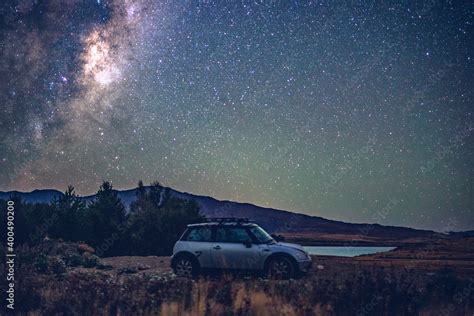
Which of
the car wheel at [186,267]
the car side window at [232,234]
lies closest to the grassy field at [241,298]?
the car side window at [232,234]

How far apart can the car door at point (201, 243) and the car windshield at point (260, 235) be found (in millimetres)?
1418

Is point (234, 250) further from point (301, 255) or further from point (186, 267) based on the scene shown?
point (301, 255)

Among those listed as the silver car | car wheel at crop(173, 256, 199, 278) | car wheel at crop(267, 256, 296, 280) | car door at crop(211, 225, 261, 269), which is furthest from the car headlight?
car wheel at crop(173, 256, 199, 278)

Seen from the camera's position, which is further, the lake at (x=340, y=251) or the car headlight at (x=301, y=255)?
the lake at (x=340, y=251)

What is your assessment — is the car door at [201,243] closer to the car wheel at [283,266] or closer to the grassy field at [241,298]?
the car wheel at [283,266]

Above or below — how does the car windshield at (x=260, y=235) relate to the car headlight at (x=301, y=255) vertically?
above

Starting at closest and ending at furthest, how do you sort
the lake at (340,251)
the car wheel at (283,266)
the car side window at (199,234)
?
the car wheel at (283,266) → the car side window at (199,234) → the lake at (340,251)

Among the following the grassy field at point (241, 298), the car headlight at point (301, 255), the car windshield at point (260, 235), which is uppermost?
the car windshield at point (260, 235)

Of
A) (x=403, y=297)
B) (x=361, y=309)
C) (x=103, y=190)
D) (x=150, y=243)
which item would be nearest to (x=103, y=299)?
(x=361, y=309)

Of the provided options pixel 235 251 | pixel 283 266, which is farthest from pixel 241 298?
pixel 235 251

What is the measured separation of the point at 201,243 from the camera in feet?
46.7

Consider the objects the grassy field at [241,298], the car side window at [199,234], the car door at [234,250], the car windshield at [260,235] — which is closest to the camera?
the grassy field at [241,298]

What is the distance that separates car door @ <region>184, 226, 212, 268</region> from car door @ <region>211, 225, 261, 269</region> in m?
0.21

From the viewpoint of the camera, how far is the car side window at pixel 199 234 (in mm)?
14380
